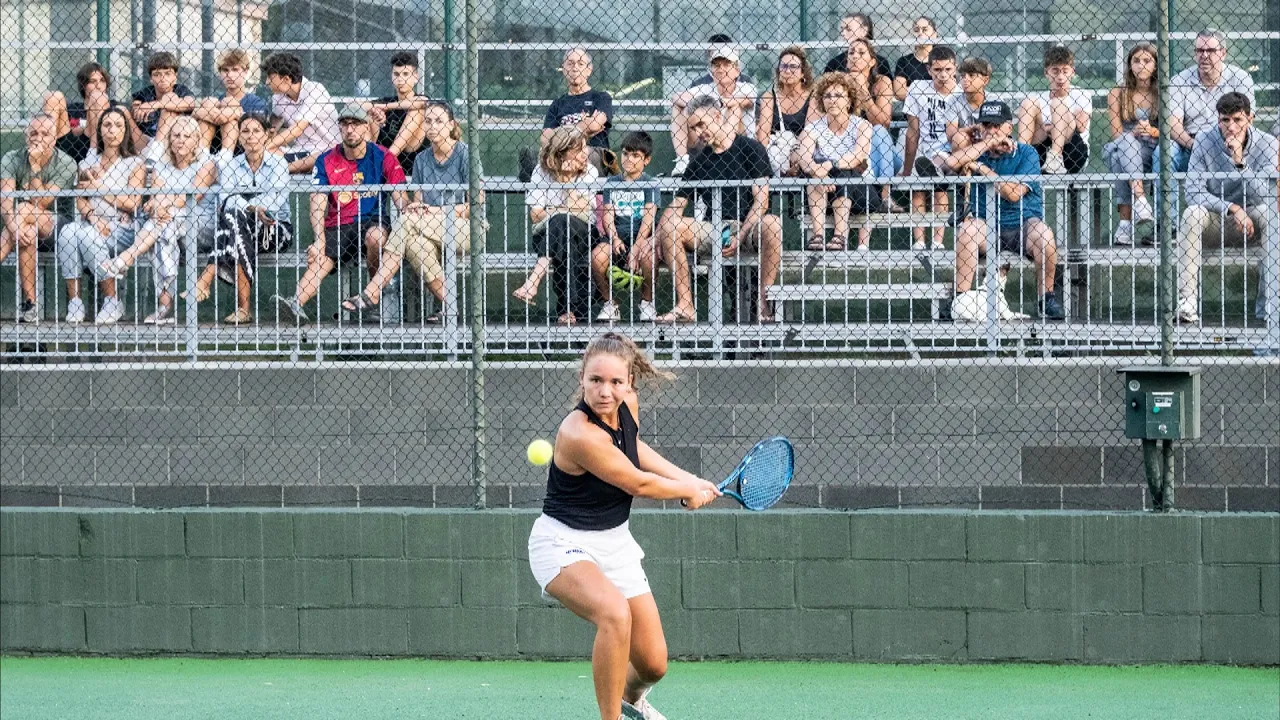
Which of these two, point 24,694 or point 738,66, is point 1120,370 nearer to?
point 738,66

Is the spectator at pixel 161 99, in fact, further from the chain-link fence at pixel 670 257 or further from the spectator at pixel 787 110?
the spectator at pixel 787 110

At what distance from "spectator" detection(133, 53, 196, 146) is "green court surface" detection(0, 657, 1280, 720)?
322cm

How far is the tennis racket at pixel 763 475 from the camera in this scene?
588 centimetres

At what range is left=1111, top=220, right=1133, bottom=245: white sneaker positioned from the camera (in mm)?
8570

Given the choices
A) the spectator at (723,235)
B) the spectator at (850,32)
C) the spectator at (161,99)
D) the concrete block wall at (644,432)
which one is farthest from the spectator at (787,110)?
the spectator at (161,99)

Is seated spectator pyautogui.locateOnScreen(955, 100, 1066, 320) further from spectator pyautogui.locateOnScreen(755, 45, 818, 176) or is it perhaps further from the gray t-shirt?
the gray t-shirt

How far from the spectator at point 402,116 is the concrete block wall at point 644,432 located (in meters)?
1.56

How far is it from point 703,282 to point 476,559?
1.87 metres

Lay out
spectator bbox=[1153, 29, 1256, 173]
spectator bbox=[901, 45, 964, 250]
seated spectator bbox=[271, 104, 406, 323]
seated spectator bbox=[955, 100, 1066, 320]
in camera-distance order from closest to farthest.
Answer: seated spectator bbox=[955, 100, 1066, 320], seated spectator bbox=[271, 104, 406, 323], spectator bbox=[1153, 29, 1256, 173], spectator bbox=[901, 45, 964, 250]

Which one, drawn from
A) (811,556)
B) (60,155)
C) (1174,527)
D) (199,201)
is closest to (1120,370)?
(1174,527)

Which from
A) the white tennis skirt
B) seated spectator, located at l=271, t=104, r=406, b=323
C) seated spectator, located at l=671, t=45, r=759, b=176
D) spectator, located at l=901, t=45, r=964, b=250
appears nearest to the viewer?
the white tennis skirt

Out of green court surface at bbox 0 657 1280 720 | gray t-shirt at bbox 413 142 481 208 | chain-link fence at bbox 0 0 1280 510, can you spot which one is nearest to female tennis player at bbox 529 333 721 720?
green court surface at bbox 0 657 1280 720

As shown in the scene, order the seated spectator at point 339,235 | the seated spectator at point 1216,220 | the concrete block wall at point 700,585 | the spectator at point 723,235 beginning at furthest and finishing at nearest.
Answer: the seated spectator at point 339,235 → the spectator at point 723,235 → the seated spectator at point 1216,220 → the concrete block wall at point 700,585

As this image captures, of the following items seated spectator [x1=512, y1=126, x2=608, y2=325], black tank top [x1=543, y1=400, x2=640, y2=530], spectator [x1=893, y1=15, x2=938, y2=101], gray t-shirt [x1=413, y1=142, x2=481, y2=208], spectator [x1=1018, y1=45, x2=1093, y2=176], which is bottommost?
black tank top [x1=543, y1=400, x2=640, y2=530]
